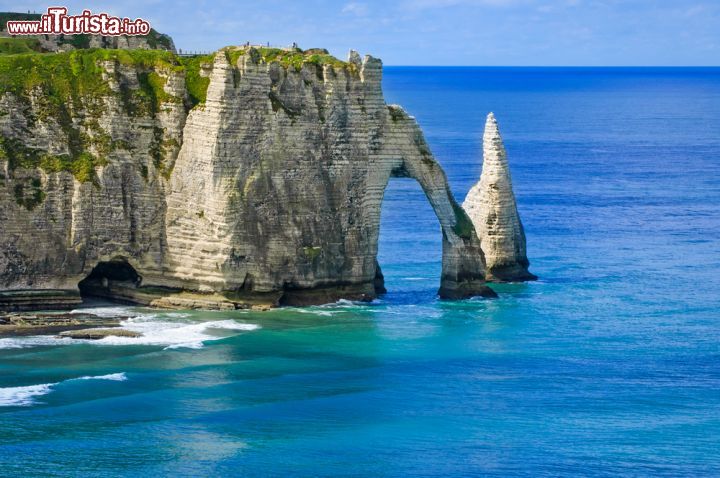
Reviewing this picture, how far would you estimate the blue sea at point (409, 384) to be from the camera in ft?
216

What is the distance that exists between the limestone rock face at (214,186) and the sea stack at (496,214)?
775cm

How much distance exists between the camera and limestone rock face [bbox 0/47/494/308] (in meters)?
88.6

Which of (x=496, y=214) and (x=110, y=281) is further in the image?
(x=496, y=214)

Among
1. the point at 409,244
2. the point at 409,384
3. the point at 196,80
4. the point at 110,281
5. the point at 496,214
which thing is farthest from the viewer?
the point at 409,244

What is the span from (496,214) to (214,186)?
1865 cm

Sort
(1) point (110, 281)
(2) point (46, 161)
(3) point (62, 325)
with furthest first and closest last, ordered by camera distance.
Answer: (1) point (110, 281)
(2) point (46, 161)
(3) point (62, 325)

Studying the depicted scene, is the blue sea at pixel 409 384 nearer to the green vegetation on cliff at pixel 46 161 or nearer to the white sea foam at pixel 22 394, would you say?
the white sea foam at pixel 22 394

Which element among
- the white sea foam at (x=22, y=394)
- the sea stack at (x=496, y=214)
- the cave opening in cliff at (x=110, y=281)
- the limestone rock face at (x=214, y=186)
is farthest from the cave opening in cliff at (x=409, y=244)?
the white sea foam at (x=22, y=394)

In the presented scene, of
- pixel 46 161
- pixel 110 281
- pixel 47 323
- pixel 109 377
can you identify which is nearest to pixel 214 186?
pixel 110 281

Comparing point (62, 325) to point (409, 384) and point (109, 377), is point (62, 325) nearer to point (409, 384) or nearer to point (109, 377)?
point (109, 377)

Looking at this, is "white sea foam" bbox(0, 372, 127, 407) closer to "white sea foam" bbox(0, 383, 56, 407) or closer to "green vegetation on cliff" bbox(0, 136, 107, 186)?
"white sea foam" bbox(0, 383, 56, 407)

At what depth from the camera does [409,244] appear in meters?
114

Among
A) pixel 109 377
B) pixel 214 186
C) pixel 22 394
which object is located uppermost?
pixel 214 186

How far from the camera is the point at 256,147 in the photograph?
8881cm
